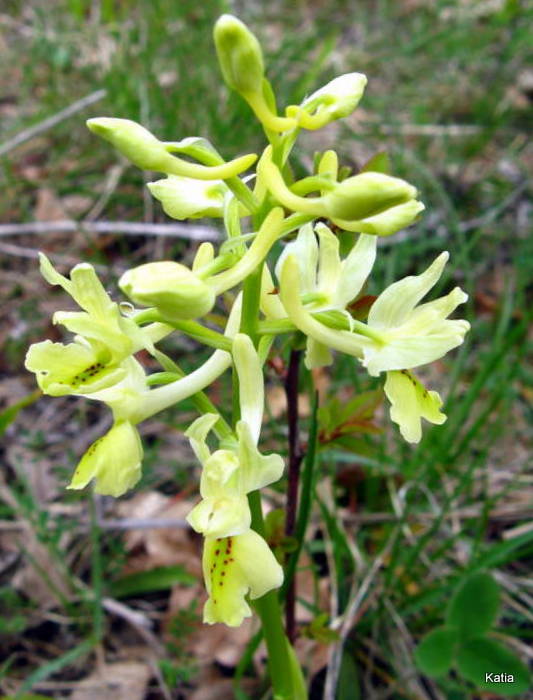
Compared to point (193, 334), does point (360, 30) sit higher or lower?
higher

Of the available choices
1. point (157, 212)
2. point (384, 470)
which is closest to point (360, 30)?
point (157, 212)

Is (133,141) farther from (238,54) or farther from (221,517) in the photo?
(221,517)

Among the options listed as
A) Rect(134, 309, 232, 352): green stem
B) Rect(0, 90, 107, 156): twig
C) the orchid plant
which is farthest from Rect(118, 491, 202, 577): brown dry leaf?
Rect(0, 90, 107, 156): twig

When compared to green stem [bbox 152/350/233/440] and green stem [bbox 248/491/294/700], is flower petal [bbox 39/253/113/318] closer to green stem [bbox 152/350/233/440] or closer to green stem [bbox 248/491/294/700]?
green stem [bbox 152/350/233/440]

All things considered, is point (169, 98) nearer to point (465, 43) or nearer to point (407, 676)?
point (465, 43)

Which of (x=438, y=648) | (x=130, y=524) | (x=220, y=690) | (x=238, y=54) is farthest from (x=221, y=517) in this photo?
A: (x=130, y=524)
